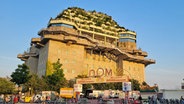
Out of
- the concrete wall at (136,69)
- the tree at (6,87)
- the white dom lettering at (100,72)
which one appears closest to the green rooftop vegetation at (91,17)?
the concrete wall at (136,69)

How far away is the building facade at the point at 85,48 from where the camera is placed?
65062 mm

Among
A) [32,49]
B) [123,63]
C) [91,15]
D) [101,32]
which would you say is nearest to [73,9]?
[91,15]

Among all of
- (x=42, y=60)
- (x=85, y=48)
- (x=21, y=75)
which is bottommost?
(x=21, y=75)

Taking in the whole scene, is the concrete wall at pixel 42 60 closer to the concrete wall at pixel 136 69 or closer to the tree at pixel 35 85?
the tree at pixel 35 85

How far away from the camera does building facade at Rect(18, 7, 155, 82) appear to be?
6506 centimetres

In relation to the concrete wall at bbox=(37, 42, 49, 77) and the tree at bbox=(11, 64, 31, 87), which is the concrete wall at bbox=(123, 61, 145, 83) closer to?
the concrete wall at bbox=(37, 42, 49, 77)

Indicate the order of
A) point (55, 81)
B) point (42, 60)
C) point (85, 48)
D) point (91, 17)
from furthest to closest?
point (91, 17), point (85, 48), point (42, 60), point (55, 81)

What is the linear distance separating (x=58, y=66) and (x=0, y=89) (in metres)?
15.5

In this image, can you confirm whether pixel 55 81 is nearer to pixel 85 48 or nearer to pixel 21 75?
pixel 21 75

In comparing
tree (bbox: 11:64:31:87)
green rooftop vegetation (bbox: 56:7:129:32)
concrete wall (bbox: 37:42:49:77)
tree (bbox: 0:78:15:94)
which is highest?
green rooftop vegetation (bbox: 56:7:129:32)

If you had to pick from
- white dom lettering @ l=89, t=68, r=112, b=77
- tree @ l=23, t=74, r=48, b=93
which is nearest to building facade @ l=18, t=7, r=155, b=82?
white dom lettering @ l=89, t=68, r=112, b=77

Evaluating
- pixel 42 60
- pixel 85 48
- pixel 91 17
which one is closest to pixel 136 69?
pixel 85 48

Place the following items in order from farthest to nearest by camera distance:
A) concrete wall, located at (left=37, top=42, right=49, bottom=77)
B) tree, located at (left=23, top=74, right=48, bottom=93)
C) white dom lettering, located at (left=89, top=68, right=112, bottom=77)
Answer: white dom lettering, located at (left=89, top=68, right=112, bottom=77)
concrete wall, located at (left=37, top=42, right=49, bottom=77)
tree, located at (left=23, top=74, right=48, bottom=93)

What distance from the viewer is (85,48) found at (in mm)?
71875
